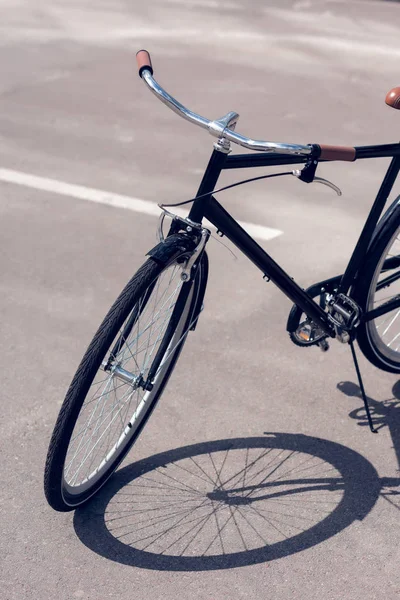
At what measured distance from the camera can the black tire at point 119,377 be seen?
9.46 feet

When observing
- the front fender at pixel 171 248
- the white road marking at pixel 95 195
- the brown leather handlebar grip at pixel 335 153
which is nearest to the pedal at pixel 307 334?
the front fender at pixel 171 248

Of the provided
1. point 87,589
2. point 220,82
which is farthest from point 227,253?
point 220,82

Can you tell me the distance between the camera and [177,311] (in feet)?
10.8

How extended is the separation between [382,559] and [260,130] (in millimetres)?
4929

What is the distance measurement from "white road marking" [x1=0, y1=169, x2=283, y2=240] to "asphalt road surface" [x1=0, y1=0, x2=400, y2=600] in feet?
0.06

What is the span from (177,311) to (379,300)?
1.14 m

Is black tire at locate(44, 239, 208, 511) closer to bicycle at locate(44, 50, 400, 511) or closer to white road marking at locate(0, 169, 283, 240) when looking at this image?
bicycle at locate(44, 50, 400, 511)

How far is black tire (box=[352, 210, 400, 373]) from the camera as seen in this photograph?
3.66 meters

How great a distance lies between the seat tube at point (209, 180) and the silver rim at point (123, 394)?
20 centimetres

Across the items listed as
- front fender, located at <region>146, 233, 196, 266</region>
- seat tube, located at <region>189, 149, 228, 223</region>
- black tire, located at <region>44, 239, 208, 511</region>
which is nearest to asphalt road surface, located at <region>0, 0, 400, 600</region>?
black tire, located at <region>44, 239, 208, 511</region>

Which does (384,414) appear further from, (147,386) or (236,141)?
(236,141)

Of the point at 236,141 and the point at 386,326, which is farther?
the point at 386,326

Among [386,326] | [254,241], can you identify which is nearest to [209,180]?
[254,241]

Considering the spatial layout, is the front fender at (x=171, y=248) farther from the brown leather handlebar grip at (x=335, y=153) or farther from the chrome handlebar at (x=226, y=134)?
the brown leather handlebar grip at (x=335, y=153)
